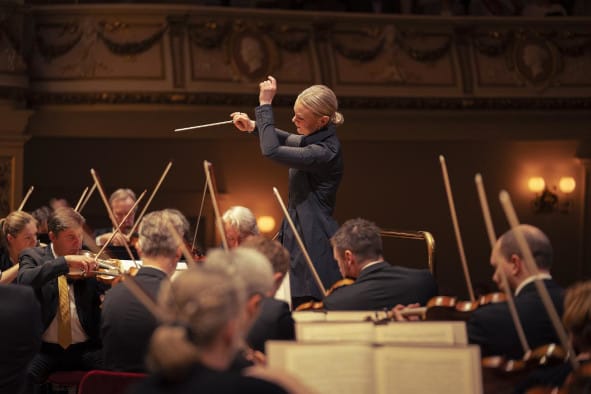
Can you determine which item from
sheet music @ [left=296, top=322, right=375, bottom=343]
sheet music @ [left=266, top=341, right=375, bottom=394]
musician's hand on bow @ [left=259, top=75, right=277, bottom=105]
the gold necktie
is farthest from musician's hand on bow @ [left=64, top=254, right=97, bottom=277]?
sheet music @ [left=266, top=341, right=375, bottom=394]

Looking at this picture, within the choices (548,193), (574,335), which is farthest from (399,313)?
(548,193)

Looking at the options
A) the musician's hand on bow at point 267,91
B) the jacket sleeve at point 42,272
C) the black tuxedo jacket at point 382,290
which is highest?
the musician's hand on bow at point 267,91

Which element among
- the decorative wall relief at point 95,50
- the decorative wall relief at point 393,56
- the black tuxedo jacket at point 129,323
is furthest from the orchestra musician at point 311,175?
the decorative wall relief at point 393,56

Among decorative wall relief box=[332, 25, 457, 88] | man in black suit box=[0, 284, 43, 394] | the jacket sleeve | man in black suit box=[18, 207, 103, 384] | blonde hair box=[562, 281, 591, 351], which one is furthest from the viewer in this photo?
decorative wall relief box=[332, 25, 457, 88]

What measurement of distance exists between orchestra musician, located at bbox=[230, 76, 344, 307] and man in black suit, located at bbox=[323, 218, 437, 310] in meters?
0.58

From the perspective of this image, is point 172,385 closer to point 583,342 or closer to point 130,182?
point 583,342

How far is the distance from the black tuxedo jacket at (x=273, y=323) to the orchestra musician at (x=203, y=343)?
121cm

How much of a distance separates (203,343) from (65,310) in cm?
301

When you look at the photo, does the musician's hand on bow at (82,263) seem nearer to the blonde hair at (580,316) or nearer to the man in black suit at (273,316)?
the man in black suit at (273,316)

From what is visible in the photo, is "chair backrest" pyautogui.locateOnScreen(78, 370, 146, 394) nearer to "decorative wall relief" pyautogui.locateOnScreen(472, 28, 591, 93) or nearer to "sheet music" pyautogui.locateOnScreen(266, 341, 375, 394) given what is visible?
"sheet music" pyautogui.locateOnScreen(266, 341, 375, 394)

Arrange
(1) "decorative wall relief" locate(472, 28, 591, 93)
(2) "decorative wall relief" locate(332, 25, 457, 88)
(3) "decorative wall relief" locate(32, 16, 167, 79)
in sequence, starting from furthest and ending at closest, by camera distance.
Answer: (1) "decorative wall relief" locate(472, 28, 591, 93), (2) "decorative wall relief" locate(332, 25, 457, 88), (3) "decorative wall relief" locate(32, 16, 167, 79)

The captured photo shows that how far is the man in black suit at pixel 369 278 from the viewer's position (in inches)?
169

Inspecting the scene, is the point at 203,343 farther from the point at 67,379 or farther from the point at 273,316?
the point at 67,379

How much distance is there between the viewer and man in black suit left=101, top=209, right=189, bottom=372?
4.00 meters
